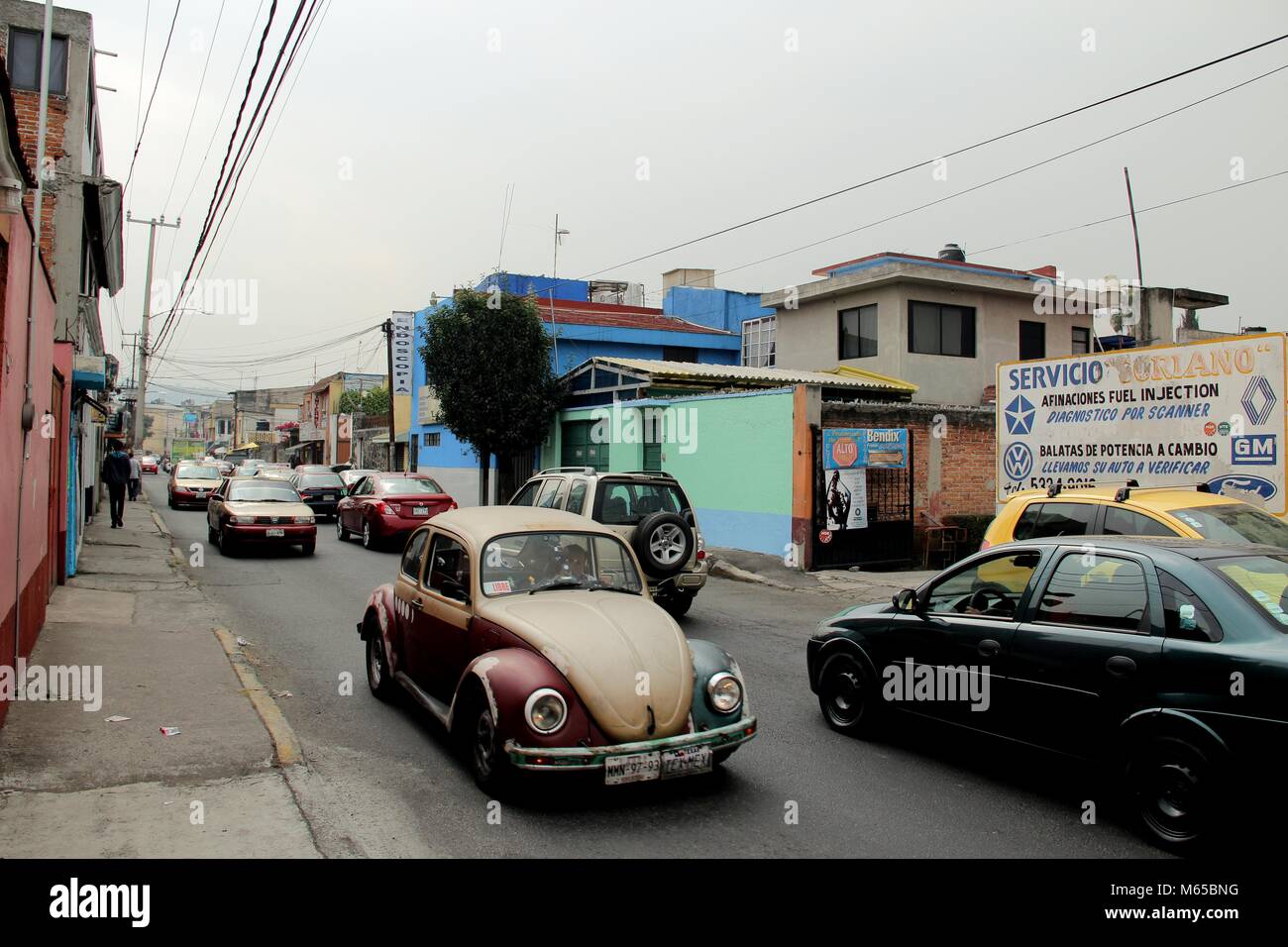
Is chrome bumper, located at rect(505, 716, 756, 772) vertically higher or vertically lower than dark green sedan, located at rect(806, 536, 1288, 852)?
lower

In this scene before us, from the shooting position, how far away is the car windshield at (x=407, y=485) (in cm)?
1912

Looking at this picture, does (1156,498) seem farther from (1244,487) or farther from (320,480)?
(320,480)

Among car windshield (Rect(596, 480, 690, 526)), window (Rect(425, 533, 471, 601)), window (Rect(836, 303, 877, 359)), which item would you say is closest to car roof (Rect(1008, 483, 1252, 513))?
car windshield (Rect(596, 480, 690, 526))

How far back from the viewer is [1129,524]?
24.9 feet

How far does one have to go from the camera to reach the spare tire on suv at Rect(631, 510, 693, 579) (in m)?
10.2

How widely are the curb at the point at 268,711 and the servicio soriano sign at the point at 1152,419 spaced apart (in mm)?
9496

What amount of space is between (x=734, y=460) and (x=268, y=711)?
461 inches

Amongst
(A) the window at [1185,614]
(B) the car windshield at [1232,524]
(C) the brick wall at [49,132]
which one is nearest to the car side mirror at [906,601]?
(A) the window at [1185,614]

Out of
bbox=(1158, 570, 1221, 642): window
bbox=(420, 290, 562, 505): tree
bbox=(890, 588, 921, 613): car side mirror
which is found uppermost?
bbox=(420, 290, 562, 505): tree

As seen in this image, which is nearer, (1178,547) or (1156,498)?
(1178,547)

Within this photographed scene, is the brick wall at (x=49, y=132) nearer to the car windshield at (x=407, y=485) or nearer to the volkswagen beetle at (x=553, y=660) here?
the car windshield at (x=407, y=485)

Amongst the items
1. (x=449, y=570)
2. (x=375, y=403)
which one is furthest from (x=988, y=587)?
(x=375, y=403)

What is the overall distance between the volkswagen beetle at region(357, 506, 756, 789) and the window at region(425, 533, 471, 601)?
1 centimetres

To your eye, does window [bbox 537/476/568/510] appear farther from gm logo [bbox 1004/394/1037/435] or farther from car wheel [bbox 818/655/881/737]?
gm logo [bbox 1004/394/1037/435]
